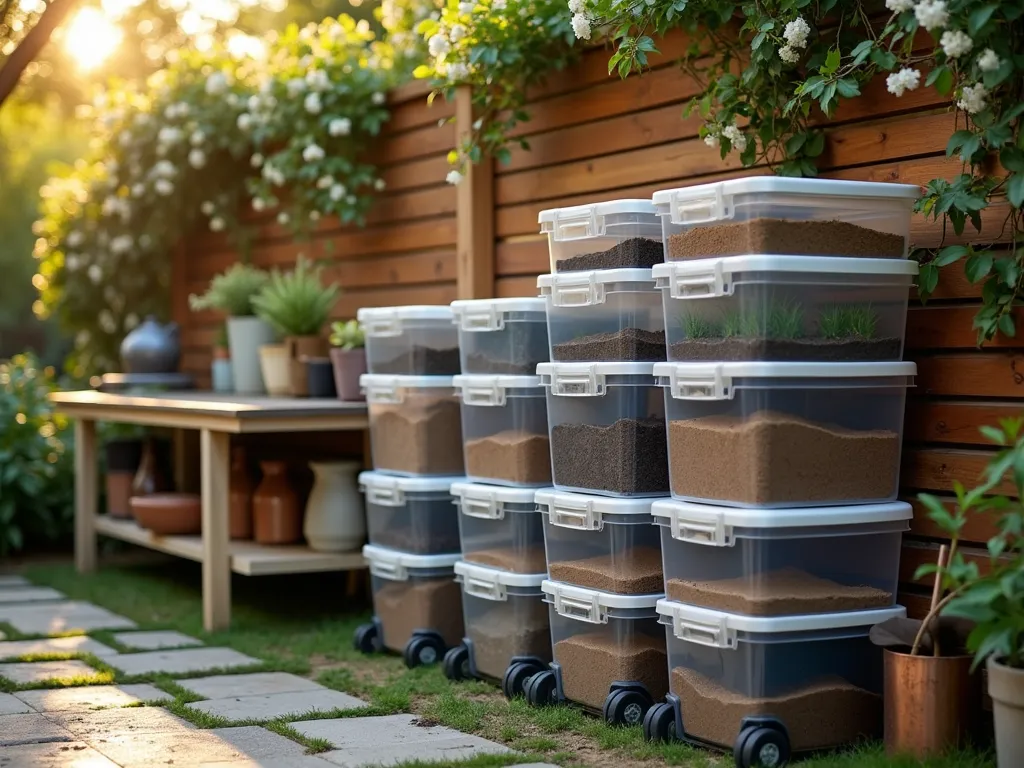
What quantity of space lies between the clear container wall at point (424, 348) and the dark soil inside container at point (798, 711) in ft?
5.57

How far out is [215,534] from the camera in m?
5.44

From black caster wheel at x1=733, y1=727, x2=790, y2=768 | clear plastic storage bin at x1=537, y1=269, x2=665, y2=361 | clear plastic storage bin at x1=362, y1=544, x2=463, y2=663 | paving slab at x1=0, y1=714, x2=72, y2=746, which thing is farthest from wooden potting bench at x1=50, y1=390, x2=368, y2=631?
black caster wheel at x1=733, y1=727, x2=790, y2=768

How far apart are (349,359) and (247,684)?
156 cm

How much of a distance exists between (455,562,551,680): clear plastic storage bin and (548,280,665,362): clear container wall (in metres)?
0.78

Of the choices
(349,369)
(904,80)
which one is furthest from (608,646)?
(349,369)

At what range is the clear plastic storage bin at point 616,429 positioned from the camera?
12.7 feet

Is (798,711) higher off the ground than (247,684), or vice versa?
(798,711)

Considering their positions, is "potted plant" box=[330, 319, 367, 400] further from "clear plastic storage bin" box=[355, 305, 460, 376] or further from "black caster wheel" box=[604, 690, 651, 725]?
"black caster wheel" box=[604, 690, 651, 725]

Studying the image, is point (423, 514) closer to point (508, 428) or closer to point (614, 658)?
point (508, 428)

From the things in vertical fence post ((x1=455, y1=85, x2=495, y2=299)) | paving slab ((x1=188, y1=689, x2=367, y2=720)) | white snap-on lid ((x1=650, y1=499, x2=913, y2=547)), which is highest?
vertical fence post ((x1=455, y1=85, x2=495, y2=299))

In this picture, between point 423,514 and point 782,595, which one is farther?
point 423,514

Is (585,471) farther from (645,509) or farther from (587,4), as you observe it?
(587,4)

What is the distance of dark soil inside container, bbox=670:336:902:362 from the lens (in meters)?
3.45

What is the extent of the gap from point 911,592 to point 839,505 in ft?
1.61
